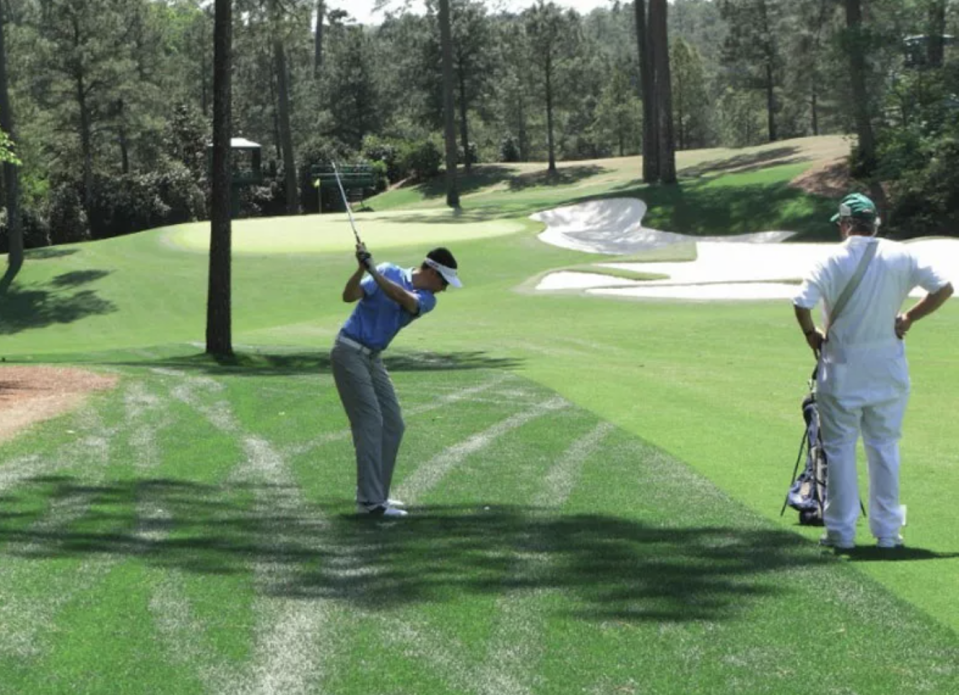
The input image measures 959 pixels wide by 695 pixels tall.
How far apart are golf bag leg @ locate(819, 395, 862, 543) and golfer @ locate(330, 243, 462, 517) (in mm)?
2655

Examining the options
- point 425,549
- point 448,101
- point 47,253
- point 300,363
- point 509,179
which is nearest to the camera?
point 425,549

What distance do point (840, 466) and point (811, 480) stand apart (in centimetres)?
84

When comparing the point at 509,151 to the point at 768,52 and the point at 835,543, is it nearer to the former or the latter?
the point at 768,52

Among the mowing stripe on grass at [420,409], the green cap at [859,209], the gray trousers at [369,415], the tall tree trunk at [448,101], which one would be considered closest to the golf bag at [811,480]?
the green cap at [859,209]

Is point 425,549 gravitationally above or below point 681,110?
below

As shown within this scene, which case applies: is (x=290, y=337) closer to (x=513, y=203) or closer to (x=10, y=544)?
(x=10, y=544)

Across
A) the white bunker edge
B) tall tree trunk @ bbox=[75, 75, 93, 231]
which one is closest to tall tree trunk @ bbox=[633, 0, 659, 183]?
the white bunker edge

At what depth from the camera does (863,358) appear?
8312 mm

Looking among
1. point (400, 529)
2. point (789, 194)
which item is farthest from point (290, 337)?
point (789, 194)

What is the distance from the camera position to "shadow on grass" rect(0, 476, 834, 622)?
25.0ft

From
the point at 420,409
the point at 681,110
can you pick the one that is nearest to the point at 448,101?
the point at 681,110

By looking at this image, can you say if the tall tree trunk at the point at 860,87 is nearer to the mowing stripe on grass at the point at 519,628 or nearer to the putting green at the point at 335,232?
the putting green at the point at 335,232

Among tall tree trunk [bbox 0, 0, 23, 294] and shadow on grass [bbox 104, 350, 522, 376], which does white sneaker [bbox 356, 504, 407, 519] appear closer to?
shadow on grass [bbox 104, 350, 522, 376]

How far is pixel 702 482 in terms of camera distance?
11.0 m
